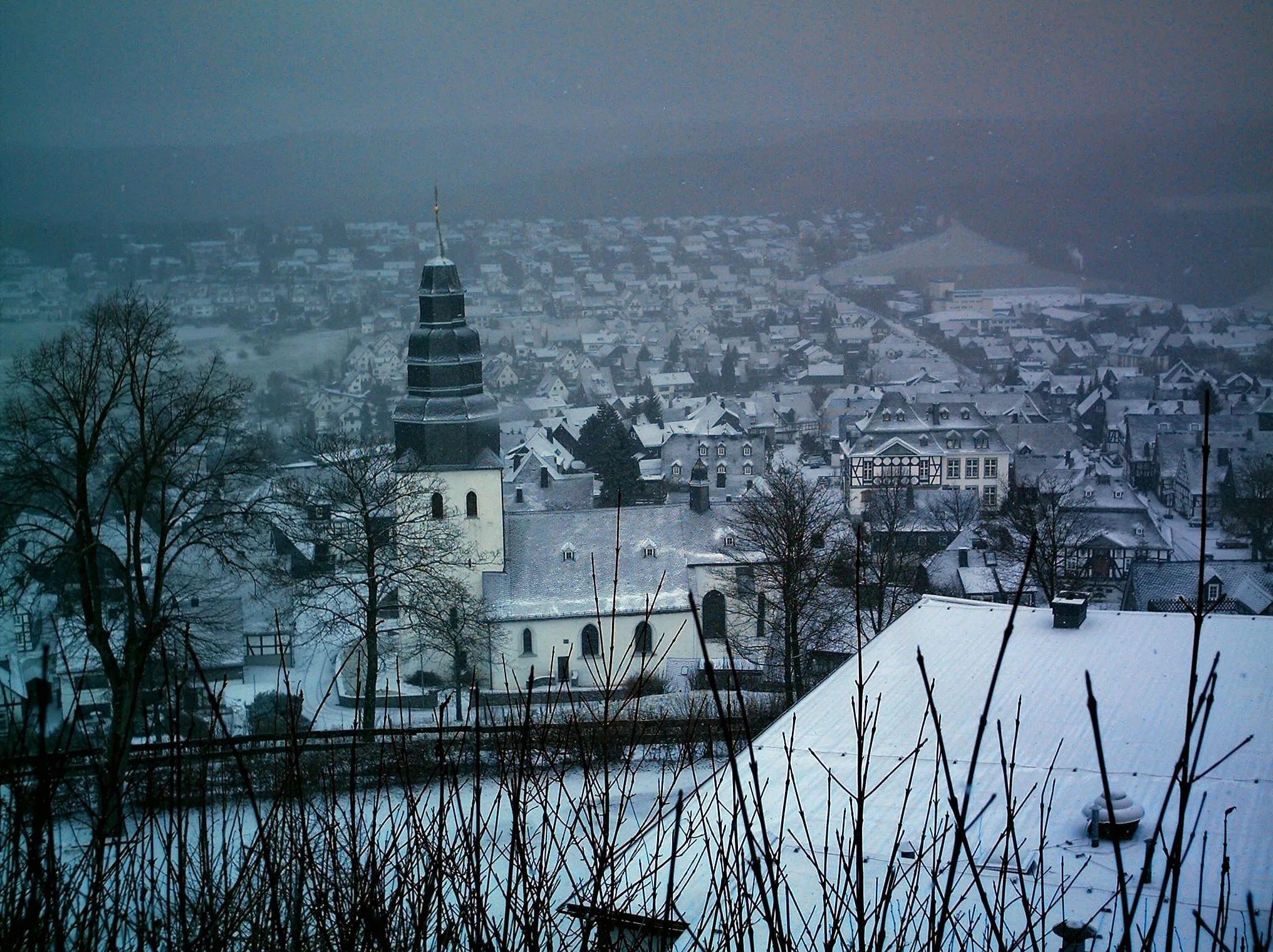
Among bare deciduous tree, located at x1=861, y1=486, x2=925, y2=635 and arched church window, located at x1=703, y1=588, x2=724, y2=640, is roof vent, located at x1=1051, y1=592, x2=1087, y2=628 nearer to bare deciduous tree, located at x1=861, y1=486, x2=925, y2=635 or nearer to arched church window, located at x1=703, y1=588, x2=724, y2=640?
bare deciduous tree, located at x1=861, y1=486, x2=925, y2=635

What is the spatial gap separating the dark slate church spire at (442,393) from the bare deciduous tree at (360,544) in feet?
5.24

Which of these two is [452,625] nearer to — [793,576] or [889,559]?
[793,576]

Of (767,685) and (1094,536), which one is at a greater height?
(1094,536)

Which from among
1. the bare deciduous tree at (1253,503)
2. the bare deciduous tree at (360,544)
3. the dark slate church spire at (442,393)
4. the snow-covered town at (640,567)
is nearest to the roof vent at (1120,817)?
the snow-covered town at (640,567)

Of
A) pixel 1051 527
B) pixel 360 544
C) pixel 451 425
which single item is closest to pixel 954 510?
pixel 1051 527

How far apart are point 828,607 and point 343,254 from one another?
698 inches

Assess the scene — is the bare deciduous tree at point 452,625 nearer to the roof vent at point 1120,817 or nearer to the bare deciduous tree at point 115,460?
the bare deciduous tree at point 115,460

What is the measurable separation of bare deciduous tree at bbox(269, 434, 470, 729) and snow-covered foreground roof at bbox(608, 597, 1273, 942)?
15.0ft

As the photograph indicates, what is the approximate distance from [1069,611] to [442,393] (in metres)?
8.30

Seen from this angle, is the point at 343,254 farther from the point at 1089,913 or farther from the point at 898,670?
the point at 1089,913

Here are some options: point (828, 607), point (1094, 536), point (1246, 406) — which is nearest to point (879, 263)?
point (1246, 406)

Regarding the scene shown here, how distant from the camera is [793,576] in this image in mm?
10750

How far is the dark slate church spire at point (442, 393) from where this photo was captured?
45.8ft

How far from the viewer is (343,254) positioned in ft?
85.6
